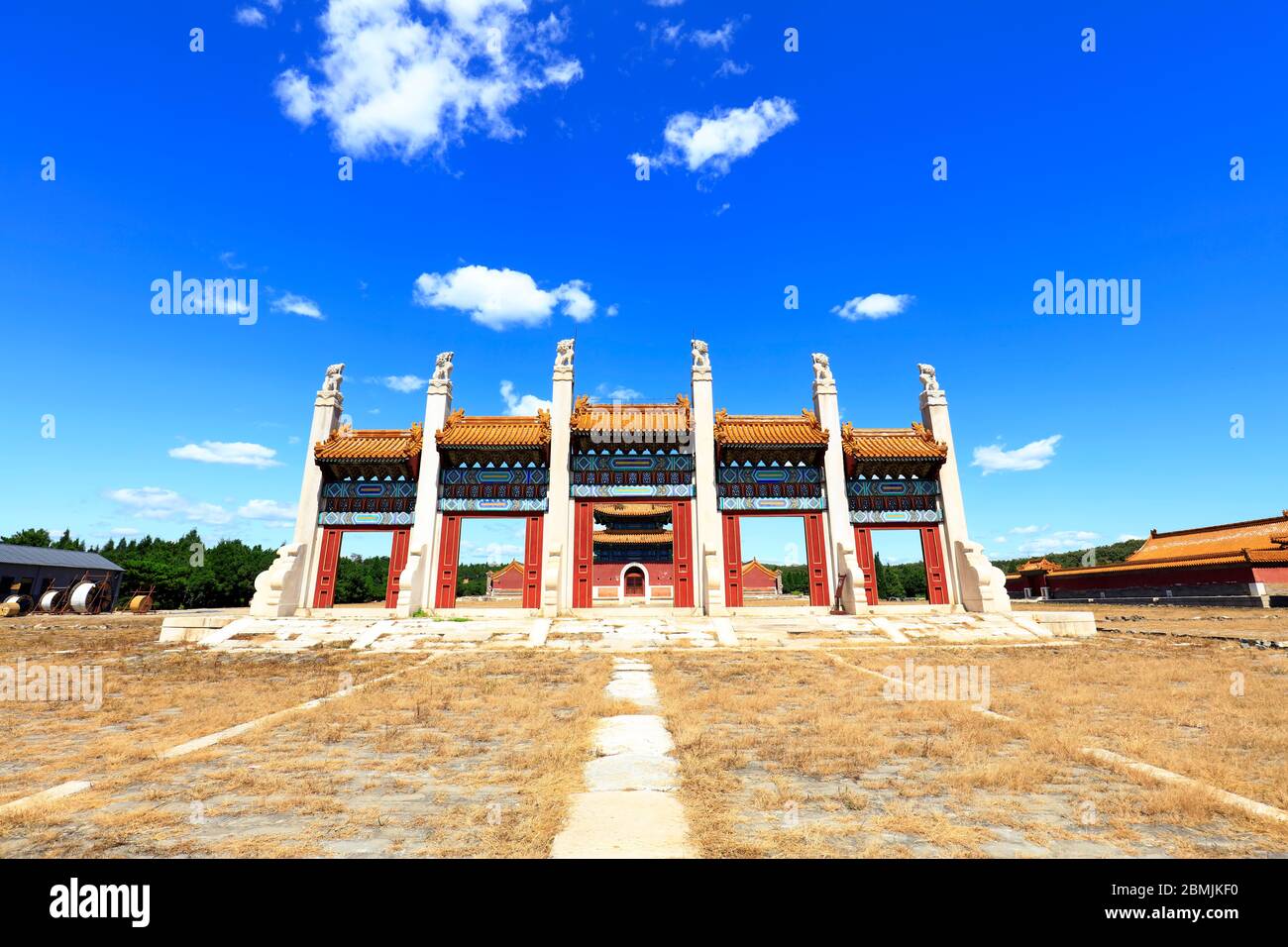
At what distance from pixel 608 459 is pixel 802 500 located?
7967 millimetres

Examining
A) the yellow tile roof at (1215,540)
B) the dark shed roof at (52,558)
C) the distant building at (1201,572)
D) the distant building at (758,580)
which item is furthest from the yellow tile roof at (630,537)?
the dark shed roof at (52,558)

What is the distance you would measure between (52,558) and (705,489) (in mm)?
46154

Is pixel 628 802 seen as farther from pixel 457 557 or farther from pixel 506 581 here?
pixel 506 581

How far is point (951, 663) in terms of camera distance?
40.6 feet

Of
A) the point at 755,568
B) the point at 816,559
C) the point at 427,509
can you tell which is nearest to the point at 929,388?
the point at 816,559

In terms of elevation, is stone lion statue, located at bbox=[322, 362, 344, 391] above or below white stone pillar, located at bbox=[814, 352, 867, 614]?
above

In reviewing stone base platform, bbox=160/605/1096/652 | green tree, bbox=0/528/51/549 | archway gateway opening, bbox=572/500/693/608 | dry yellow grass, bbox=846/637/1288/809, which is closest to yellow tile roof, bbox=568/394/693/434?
stone base platform, bbox=160/605/1096/652

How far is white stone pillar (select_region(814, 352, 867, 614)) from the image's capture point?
20297 millimetres

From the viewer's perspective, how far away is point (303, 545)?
21703 mm

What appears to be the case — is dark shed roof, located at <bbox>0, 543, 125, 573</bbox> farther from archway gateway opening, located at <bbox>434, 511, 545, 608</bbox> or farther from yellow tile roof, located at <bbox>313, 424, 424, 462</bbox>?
archway gateway opening, located at <bbox>434, 511, 545, 608</bbox>

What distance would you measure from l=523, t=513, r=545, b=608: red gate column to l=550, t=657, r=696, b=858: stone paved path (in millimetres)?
15665
